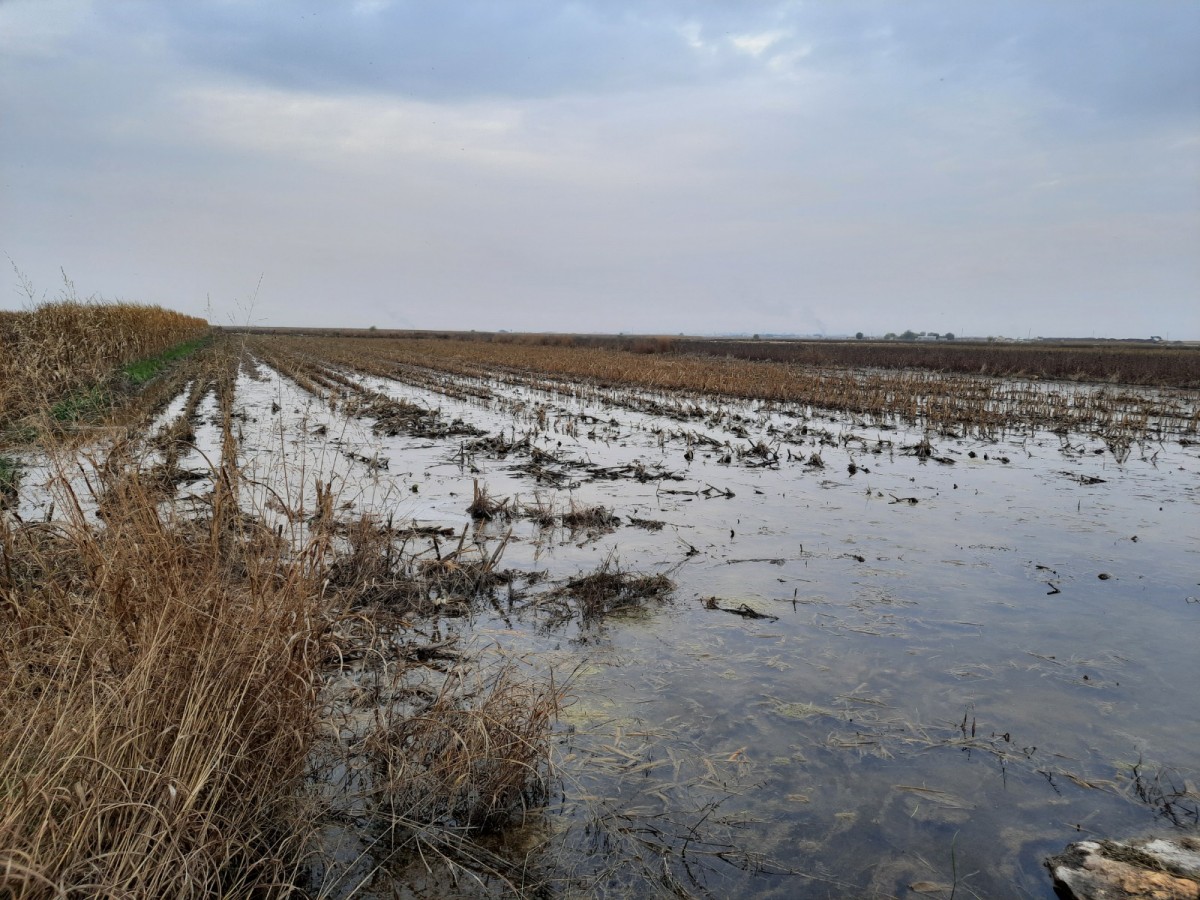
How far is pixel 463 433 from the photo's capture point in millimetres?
14273

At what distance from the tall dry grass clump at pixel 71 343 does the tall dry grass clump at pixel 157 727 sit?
3.49 metres

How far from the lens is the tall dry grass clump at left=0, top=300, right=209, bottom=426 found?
397 inches

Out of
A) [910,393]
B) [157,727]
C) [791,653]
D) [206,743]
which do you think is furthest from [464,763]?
[910,393]

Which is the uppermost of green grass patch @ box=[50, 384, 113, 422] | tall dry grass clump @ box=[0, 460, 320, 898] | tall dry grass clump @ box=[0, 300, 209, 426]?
tall dry grass clump @ box=[0, 300, 209, 426]

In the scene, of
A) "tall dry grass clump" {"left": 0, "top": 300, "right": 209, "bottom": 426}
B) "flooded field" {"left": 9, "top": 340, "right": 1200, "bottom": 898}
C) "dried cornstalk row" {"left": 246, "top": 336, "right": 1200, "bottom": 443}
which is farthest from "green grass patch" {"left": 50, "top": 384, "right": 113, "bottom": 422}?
"dried cornstalk row" {"left": 246, "top": 336, "right": 1200, "bottom": 443}

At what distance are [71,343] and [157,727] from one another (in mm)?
15048

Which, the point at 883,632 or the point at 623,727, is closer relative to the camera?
the point at 623,727

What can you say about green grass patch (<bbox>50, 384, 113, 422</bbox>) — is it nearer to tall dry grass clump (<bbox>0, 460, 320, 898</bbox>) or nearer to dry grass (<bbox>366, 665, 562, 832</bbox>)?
tall dry grass clump (<bbox>0, 460, 320, 898</bbox>)

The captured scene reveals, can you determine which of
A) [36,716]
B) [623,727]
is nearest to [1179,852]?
[623,727]

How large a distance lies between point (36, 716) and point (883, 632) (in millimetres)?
4977

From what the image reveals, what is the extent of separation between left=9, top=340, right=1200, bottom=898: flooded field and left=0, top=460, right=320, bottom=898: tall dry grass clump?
0.46 meters

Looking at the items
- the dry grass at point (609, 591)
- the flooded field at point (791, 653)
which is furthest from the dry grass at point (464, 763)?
the dry grass at point (609, 591)

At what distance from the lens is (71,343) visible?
15.0 meters

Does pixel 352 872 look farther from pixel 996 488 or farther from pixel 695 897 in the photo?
pixel 996 488
